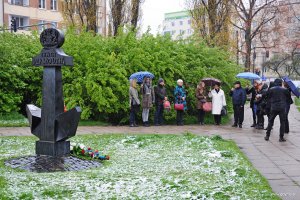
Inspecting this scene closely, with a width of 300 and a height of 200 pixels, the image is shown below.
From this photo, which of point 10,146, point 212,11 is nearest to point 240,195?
point 10,146

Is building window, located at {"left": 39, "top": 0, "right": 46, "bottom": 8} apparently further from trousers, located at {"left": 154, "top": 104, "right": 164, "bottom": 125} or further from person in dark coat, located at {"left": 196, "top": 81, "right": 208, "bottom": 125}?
person in dark coat, located at {"left": 196, "top": 81, "right": 208, "bottom": 125}

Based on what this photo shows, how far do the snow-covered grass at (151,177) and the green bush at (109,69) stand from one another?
17.8 feet

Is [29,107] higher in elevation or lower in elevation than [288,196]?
higher

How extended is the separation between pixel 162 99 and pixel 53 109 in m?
7.60

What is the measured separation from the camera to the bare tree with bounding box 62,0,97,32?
101ft

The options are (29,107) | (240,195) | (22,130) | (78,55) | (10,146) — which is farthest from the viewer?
(78,55)

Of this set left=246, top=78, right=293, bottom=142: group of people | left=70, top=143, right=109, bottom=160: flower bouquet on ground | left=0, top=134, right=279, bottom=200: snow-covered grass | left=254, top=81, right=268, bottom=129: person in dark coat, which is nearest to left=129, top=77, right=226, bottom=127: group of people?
left=246, top=78, right=293, bottom=142: group of people

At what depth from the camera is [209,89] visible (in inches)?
675

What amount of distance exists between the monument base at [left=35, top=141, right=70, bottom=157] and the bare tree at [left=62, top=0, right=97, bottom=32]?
2200 cm

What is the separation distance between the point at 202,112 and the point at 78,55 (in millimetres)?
4929

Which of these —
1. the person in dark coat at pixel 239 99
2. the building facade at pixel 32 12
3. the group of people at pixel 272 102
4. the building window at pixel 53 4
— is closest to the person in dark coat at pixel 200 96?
the person in dark coat at pixel 239 99

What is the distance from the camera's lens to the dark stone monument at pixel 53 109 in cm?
860

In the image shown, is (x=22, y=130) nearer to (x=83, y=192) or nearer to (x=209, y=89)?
(x=209, y=89)

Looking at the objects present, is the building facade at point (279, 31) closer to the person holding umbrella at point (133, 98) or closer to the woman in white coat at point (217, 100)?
the woman in white coat at point (217, 100)
